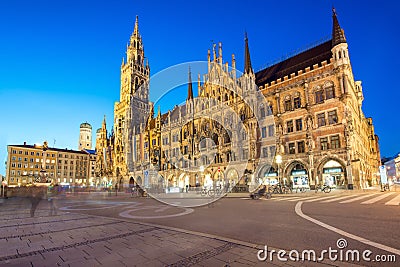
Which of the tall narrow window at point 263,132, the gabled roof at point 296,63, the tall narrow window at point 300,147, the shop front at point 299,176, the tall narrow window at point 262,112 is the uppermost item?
the gabled roof at point 296,63

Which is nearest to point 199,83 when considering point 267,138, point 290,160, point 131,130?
point 267,138

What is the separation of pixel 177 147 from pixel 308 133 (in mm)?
30288

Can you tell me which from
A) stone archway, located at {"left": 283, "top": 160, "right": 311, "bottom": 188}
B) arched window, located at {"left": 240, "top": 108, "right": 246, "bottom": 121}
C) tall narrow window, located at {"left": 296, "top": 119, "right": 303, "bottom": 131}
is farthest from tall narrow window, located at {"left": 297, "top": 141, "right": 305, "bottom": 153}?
arched window, located at {"left": 240, "top": 108, "right": 246, "bottom": 121}

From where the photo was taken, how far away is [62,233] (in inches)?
268

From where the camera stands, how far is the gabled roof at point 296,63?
35844 millimetres

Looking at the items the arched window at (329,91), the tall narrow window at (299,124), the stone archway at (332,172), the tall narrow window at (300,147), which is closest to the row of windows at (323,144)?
the tall narrow window at (300,147)

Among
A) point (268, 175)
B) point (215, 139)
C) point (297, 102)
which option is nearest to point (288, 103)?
point (297, 102)

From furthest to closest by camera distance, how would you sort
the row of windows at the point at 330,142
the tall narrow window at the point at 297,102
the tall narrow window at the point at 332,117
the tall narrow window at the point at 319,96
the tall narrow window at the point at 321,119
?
the tall narrow window at the point at 297,102 → the tall narrow window at the point at 319,96 → the tall narrow window at the point at 321,119 → the tall narrow window at the point at 332,117 → the row of windows at the point at 330,142

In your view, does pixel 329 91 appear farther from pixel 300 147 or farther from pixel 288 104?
pixel 300 147

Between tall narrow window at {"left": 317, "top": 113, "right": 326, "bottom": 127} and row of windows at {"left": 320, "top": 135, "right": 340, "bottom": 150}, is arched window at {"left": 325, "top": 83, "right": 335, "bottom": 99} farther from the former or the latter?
row of windows at {"left": 320, "top": 135, "right": 340, "bottom": 150}

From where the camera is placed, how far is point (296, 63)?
128ft

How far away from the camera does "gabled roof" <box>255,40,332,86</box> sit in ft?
118

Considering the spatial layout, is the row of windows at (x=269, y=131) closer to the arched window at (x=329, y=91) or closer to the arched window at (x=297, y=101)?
the arched window at (x=297, y=101)

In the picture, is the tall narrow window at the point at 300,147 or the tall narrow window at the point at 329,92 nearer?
the tall narrow window at the point at 329,92
